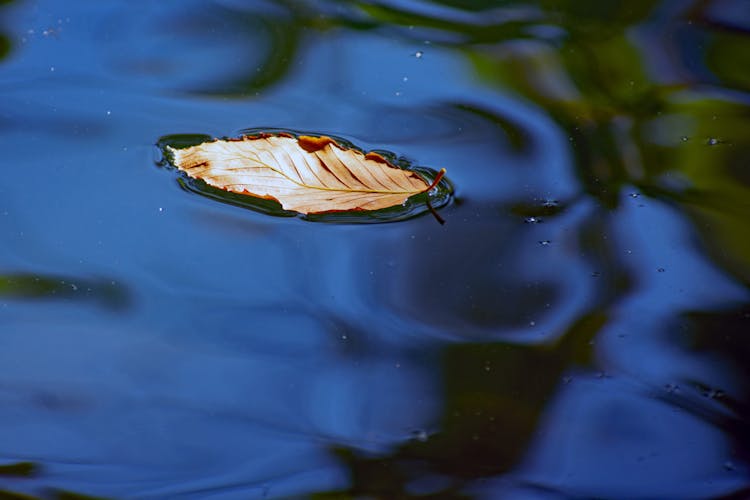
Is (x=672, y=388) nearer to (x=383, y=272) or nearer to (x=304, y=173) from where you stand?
(x=383, y=272)

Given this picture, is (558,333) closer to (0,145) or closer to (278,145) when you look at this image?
(278,145)

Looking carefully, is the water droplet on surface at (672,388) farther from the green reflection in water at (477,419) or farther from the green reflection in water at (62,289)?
the green reflection in water at (62,289)

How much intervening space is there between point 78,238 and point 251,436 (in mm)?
505

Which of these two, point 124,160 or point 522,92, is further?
point 522,92

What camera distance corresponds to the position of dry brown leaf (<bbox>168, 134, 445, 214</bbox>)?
1481 millimetres

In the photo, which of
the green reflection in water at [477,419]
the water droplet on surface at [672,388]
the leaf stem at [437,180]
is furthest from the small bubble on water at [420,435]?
the leaf stem at [437,180]

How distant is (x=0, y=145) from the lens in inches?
61.9

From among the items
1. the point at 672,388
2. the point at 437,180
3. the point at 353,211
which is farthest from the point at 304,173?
the point at 672,388

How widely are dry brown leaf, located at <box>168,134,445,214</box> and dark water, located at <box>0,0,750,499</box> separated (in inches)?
1.9

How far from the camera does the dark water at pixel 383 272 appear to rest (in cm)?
114

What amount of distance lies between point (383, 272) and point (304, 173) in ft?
0.91

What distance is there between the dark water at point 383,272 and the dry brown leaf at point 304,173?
5 centimetres

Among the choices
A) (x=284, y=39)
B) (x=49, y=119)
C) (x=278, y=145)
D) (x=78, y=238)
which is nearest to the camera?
(x=78, y=238)

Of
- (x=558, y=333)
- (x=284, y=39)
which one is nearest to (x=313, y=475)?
(x=558, y=333)
